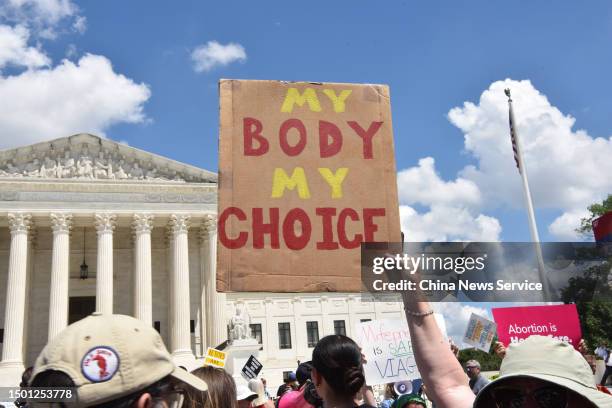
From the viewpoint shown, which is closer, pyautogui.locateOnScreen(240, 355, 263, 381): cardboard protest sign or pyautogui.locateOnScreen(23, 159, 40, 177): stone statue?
pyautogui.locateOnScreen(240, 355, 263, 381): cardboard protest sign

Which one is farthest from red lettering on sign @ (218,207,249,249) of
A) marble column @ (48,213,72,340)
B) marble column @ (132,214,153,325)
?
marble column @ (48,213,72,340)

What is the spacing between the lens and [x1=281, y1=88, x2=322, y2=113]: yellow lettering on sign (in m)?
4.97

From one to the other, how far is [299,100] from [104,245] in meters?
37.2

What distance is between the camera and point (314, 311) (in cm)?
4950

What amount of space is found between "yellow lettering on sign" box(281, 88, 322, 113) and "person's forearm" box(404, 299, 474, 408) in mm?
2394

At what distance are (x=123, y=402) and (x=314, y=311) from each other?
4793 cm

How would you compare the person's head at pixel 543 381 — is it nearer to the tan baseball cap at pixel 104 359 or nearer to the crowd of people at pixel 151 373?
the crowd of people at pixel 151 373

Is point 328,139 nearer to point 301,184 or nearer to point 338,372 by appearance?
point 301,184

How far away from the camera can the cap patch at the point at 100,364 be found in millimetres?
2193

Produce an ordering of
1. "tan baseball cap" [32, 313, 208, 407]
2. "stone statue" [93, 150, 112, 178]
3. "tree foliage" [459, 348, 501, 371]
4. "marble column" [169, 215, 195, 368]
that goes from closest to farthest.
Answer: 1. "tan baseball cap" [32, 313, 208, 407]
2. "marble column" [169, 215, 195, 368]
3. "stone statue" [93, 150, 112, 178]
4. "tree foliage" [459, 348, 501, 371]

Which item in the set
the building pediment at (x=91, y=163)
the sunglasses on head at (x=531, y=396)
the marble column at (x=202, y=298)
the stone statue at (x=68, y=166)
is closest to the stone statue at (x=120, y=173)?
the building pediment at (x=91, y=163)

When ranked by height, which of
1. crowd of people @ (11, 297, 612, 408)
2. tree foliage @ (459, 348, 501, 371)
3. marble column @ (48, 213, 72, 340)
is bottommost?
tree foliage @ (459, 348, 501, 371)

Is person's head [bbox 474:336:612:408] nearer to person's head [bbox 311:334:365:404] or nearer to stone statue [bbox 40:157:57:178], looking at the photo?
person's head [bbox 311:334:365:404]

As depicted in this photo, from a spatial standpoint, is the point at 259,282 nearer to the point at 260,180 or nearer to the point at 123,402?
the point at 260,180
